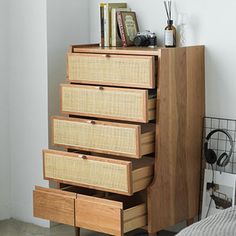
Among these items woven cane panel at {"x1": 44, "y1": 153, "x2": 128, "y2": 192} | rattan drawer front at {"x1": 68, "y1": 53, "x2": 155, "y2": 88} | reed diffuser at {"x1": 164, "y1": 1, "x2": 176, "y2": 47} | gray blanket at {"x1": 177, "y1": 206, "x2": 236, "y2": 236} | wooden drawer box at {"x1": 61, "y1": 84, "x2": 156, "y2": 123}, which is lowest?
woven cane panel at {"x1": 44, "y1": 153, "x2": 128, "y2": 192}

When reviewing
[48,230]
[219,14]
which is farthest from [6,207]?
[219,14]

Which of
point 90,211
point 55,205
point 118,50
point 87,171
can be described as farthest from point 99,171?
point 118,50

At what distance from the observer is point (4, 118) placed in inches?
163

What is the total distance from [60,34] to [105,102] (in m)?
0.72

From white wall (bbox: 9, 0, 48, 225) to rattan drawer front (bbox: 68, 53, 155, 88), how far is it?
359 millimetres

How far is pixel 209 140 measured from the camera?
3.68 meters

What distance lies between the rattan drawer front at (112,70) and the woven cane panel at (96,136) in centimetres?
24

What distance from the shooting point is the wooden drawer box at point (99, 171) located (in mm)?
3316

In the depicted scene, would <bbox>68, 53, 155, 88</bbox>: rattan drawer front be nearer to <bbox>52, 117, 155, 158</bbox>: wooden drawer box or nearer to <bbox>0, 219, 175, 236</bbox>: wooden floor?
<bbox>52, 117, 155, 158</bbox>: wooden drawer box

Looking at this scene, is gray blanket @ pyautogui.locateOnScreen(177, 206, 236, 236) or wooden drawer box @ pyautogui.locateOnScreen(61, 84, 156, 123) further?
wooden drawer box @ pyautogui.locateOnScreen(61, 84, 156, 123)

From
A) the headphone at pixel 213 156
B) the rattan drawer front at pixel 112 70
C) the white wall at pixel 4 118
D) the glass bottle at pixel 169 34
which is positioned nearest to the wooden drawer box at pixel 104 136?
the rattan drawer front at pixel 112 70

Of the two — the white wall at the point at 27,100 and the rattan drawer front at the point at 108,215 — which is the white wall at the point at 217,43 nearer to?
the rattan drawer front at the point at 108,215

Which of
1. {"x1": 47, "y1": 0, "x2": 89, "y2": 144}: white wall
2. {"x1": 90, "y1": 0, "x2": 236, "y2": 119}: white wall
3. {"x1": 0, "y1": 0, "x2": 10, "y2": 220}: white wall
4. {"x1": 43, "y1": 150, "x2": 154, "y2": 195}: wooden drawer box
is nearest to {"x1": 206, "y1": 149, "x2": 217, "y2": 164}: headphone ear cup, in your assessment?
{"x1": 90, "y1": 0, "x2": 236, "y2": 119}: white wall

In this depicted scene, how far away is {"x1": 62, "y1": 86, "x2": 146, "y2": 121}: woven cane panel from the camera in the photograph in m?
3.32
